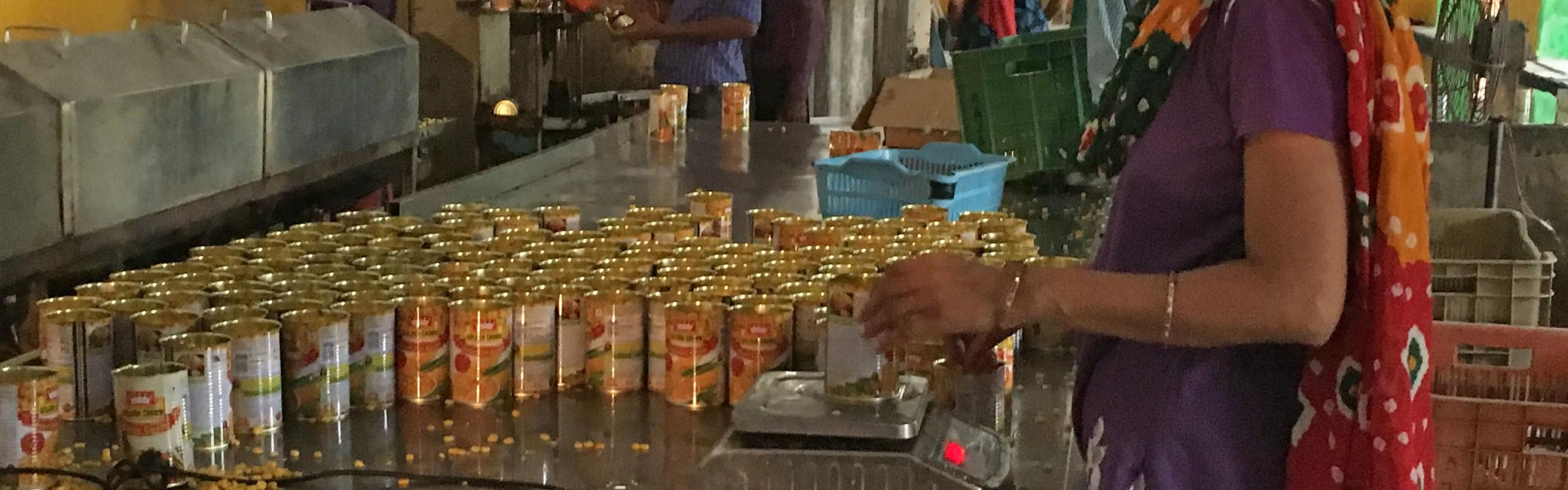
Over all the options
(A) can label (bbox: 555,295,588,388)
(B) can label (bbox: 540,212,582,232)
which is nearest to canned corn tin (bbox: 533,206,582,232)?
(B) can label (bbox: 540,212,582,232)

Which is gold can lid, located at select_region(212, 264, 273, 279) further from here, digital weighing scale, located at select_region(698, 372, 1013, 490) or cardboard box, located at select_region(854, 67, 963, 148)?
cardboard box, located at select_region(854, 67, 963, 148)

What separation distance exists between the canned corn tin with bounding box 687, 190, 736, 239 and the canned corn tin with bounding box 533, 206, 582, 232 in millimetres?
227

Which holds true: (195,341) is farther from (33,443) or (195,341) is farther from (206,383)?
(33,443)

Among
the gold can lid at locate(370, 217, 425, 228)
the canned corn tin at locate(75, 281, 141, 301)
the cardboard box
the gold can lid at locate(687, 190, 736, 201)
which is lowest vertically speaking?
the canned corn tin at locate(75, 281, 141, 301)

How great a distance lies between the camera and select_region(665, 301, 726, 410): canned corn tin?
6.01 feet

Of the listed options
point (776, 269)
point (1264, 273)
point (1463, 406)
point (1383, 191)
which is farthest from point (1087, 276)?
point (1463, 406)

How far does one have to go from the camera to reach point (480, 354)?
1.83 metres

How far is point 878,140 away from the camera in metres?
3.70

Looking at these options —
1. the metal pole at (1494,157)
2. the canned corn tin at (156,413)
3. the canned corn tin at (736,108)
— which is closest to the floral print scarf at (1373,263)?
the canned corn tin at (156,413)

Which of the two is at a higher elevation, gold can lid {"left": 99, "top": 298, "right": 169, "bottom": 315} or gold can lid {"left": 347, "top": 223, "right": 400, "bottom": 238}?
gold can lid {"left": 347, "top": 223, "right": 400, "bottom": 238}

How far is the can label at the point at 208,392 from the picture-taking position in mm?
1627

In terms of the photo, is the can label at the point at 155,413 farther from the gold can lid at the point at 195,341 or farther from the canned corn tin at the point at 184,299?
the canned corn tin at the point at 184,299

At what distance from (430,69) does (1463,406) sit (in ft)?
19.7

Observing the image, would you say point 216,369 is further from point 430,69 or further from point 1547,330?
point 430,69
